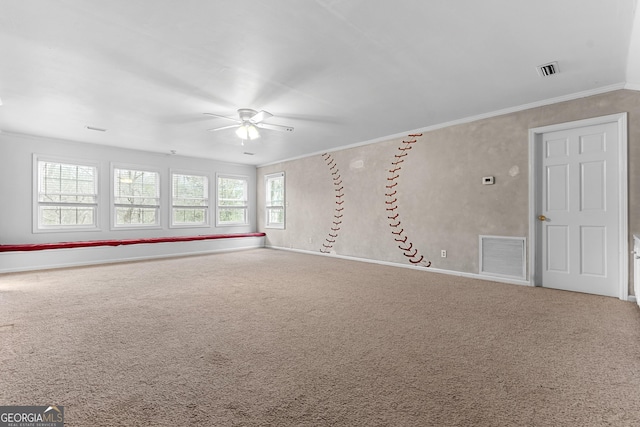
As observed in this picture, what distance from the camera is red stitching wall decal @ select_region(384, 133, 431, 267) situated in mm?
5469

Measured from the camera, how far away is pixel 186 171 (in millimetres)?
7844

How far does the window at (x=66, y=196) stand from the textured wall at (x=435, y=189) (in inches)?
183

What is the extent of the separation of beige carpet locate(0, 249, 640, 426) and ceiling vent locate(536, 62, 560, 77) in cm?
247

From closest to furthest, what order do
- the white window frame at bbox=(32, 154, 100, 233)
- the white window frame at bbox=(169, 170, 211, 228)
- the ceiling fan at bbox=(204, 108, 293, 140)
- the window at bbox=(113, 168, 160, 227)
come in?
the ceiling fan at bbox=(204, 108, 293, 140) < the white window frame at bbox=(32, 154, 100, 233) < the window at bbox=(113, 168, 160, 227) < the white window frame at bbox=(169, 170, 211, 228)

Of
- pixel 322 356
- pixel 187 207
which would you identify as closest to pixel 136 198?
pixel 187 207

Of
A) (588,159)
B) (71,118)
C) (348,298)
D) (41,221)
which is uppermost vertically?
(71,118)

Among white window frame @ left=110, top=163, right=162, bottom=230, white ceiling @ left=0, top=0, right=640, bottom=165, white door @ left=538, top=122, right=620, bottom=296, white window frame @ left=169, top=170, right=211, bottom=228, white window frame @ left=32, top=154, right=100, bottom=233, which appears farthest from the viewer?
white window frame @ left=169, top=170, right=211, bottom=228

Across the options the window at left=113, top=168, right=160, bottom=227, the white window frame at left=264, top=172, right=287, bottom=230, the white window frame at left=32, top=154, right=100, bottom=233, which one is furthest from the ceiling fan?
the white window frame at left=32, top=154, right=100, bottom=233

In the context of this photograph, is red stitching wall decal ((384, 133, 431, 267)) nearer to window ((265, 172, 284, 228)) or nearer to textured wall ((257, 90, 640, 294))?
textured wall ((257, 90, 640, 294))

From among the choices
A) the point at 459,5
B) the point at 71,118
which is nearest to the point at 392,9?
the point at 459,5

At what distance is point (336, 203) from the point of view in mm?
6887

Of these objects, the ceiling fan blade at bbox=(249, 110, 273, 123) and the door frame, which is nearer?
the door frame

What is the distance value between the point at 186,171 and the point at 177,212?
108 centimetres

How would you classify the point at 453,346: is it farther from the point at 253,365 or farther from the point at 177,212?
the point at 177,212
